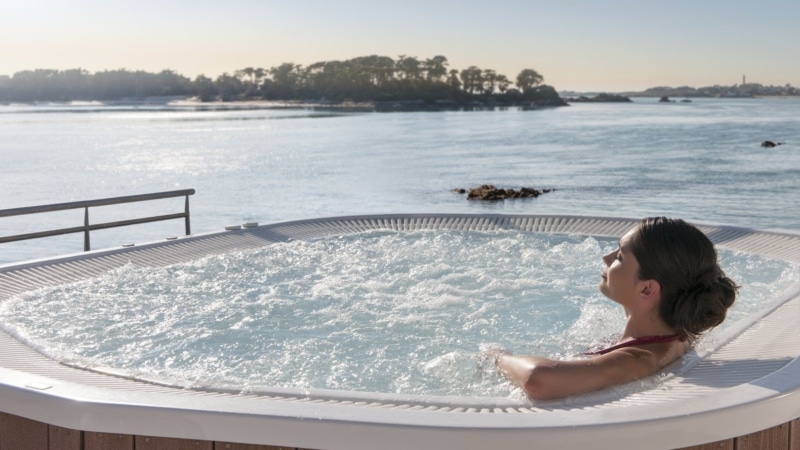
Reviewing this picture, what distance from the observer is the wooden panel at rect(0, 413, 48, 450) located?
6.65 feet

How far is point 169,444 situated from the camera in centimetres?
189

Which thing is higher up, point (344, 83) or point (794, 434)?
point (344, 83)

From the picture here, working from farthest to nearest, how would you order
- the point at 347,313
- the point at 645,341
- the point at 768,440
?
the point at 347,313 → the point at 645,341 → the point at 768,440

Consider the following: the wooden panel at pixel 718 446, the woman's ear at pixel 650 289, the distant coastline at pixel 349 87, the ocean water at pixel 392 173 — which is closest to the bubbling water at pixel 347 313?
the woman's ear at pixel 650 289

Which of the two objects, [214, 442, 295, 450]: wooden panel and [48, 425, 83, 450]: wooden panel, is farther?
[48, 425, 83, 450]: wooden panel

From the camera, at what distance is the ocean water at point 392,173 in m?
17.1

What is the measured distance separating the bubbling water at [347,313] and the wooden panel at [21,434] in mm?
400

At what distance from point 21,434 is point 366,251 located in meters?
3.12

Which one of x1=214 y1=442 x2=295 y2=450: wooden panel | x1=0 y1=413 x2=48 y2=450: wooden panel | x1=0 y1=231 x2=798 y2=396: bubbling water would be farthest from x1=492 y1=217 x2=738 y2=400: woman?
x1=0 y1=413 x2=48 y2=450: wooden panel

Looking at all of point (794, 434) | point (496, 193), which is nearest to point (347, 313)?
point (794, 434)

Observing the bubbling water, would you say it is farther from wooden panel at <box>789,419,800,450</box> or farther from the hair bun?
wooden panel at <box>789,419,800,450</box>

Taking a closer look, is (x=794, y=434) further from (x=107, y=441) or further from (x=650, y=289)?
(x=107, y=441)

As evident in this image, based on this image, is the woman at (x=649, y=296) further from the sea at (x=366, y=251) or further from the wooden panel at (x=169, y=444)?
the wooden panel at (x=169, y=444)

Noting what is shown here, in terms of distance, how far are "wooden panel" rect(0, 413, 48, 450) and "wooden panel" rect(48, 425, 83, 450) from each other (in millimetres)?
26
